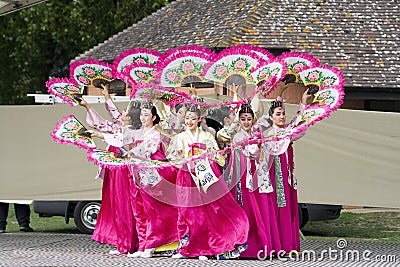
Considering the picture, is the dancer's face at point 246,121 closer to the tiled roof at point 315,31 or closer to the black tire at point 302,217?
the black tire at point 302,217

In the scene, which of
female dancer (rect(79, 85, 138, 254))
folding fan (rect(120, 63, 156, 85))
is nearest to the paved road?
female dancer (rect(79, 85, 138, 254))

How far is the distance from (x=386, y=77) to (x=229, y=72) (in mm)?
10540

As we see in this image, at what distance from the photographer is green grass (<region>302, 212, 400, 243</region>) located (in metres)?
15.8

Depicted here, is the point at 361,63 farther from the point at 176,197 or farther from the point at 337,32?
the point at 176,197

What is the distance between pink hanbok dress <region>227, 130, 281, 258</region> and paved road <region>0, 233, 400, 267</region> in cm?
21

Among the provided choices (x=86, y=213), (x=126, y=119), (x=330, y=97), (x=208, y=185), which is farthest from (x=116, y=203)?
(x=86, y=213)

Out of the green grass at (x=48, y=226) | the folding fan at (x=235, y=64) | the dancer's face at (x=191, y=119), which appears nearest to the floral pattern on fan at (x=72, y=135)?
the dancer's face at (x=191, y=119)

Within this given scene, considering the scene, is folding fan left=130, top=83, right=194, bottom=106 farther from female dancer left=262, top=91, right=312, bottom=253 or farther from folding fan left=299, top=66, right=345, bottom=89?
folding fan left=299, top=66, right=345, bottom=89

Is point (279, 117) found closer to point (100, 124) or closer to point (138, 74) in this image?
point (138, 74)

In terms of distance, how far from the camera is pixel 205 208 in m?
11.9

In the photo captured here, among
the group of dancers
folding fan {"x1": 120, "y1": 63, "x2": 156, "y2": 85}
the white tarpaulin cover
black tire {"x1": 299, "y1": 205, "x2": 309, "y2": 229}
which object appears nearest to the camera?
the group of dancers

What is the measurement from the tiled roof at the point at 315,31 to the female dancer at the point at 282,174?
9604mm

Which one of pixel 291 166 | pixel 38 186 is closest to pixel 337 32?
pixel 38 186

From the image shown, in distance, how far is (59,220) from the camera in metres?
18.5
